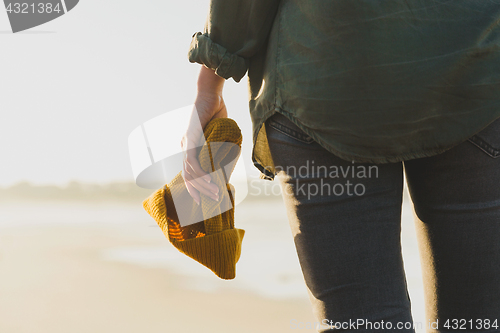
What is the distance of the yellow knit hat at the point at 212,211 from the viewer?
0.64 m

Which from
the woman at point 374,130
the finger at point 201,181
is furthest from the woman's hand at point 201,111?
the woman at point 374,130

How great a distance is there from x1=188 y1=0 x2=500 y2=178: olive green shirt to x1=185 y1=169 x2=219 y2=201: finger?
0.67 feet

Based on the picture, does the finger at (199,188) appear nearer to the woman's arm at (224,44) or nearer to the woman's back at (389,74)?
the woman's arm at (224,44)

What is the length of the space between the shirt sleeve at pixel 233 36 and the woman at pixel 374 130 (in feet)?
0.04

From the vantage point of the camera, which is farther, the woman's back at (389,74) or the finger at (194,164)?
the finger at (194,164)

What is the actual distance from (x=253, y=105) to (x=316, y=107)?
0.10 meters

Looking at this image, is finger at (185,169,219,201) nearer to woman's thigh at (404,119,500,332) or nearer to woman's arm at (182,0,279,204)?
woman's arm at (182,0,279,204)

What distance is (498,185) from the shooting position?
0.52m

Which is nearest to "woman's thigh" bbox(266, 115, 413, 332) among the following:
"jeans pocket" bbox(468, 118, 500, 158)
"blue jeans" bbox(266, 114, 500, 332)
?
"blue jeans" bbox(266, 114, 500, 332)

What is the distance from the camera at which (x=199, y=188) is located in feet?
2.16

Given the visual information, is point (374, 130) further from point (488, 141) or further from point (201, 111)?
point (201, 111)

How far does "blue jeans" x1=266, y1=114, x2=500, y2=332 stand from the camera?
1.61 feet

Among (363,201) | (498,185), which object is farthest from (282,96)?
(498,185)

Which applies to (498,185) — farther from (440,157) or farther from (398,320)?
(398,320)
